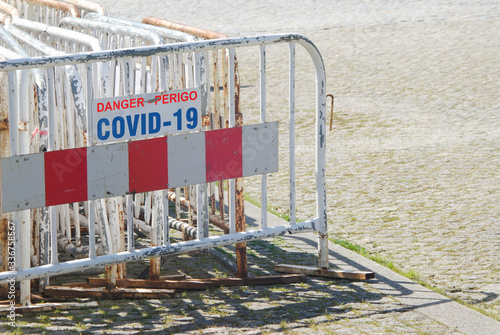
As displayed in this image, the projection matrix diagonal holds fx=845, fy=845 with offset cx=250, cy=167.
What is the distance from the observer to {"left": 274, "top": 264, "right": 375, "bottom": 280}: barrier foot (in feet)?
18.4

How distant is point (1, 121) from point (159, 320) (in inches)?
56.8

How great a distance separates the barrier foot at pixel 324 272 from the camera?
561 centimetres

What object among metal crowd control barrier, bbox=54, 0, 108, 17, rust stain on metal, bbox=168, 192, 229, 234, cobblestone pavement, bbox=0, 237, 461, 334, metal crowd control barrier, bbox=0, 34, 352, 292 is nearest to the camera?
metal crowd control barrier, bbox=0, 34, 352, 292

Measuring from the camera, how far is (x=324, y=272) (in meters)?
5.71

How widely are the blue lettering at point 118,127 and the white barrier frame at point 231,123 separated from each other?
0.35 m

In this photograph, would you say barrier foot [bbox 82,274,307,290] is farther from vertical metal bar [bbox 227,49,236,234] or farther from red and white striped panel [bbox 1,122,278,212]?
red and white striped panel [bbox 1,122,278,212]

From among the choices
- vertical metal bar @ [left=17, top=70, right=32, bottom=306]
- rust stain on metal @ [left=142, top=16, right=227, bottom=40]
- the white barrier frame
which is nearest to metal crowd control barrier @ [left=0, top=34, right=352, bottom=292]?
the white barrier frame

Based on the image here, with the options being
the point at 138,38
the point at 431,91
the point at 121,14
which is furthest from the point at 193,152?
the point at 121,14

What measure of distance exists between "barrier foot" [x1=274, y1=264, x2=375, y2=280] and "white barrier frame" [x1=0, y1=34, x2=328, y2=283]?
0.19 ft

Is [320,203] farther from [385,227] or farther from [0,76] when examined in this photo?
[0,76]

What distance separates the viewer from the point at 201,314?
500 centimetres

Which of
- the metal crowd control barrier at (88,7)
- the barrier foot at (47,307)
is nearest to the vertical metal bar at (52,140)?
the barrier foot at (47,307)

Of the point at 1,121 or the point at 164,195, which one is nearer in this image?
the point at 1,121

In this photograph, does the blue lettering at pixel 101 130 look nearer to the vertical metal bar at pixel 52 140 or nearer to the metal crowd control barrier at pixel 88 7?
the vertical metal bar at pixel 52 140
